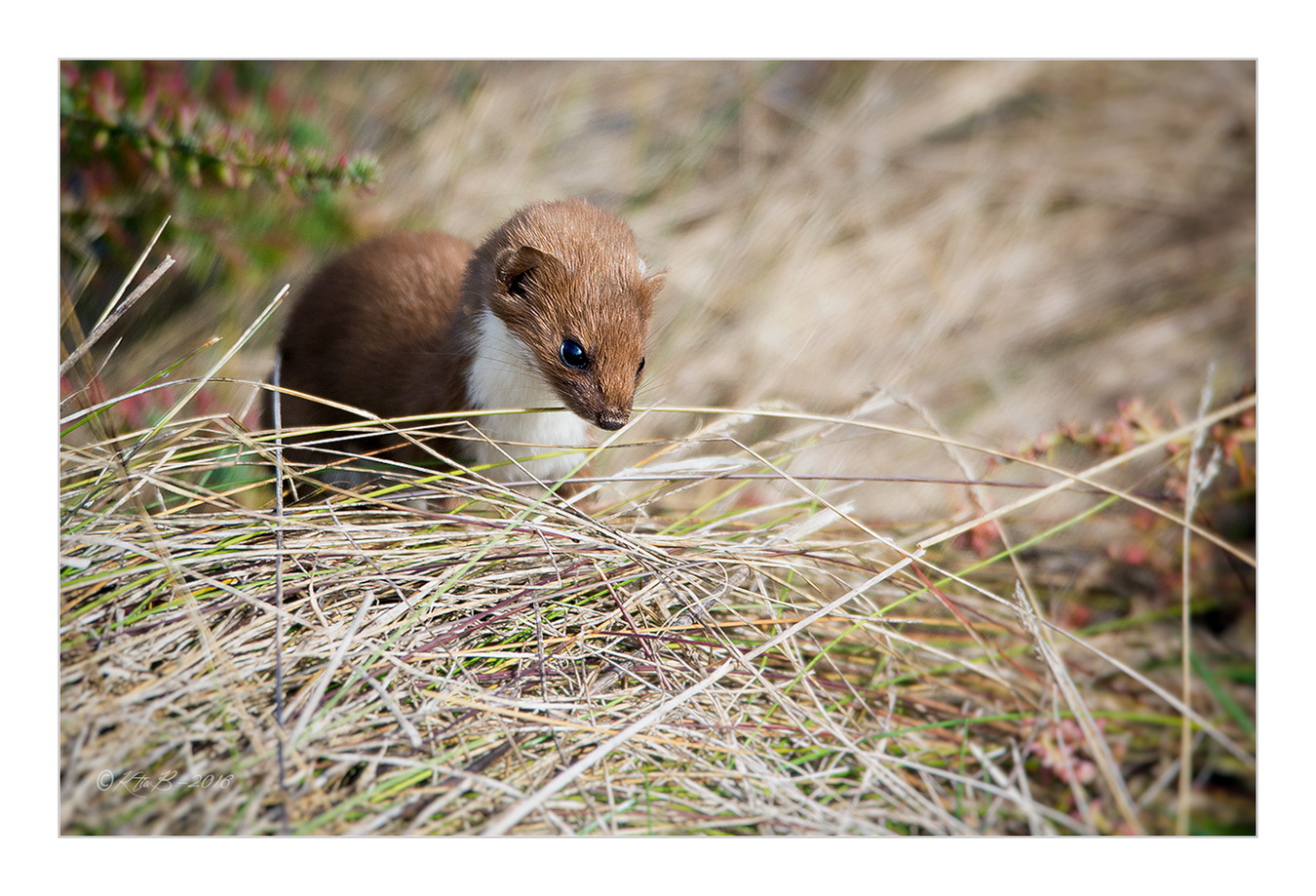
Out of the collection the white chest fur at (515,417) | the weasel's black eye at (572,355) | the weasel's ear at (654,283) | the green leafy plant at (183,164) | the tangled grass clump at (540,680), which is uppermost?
the green leafy plant at (183,164)

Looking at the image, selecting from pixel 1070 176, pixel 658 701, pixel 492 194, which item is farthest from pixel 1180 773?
pixel 492 194

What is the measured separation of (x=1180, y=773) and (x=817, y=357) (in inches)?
73.8

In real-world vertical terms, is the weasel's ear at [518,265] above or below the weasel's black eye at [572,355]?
above

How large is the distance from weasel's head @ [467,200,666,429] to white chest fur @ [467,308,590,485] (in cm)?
4

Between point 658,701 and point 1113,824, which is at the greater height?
point 658,701

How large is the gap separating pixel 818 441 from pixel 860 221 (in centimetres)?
151

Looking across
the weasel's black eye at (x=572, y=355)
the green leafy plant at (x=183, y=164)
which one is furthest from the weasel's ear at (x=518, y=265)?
the green leafy plant at (x=183, y=164)

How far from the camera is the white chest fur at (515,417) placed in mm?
2041

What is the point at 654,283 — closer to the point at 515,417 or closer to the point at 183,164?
the point at 515,417

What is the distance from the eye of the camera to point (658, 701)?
188 centimetres

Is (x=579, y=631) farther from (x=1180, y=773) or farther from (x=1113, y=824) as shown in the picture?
(x=1180, y=773)

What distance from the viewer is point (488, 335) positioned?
2.05m

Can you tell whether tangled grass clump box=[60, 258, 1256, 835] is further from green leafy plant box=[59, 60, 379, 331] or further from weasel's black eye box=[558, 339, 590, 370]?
green leafy plant box=[59, 60, 379, 331]

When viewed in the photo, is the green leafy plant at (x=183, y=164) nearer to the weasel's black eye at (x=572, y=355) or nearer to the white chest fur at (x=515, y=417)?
the white chest fur at (x=515, y=417)
